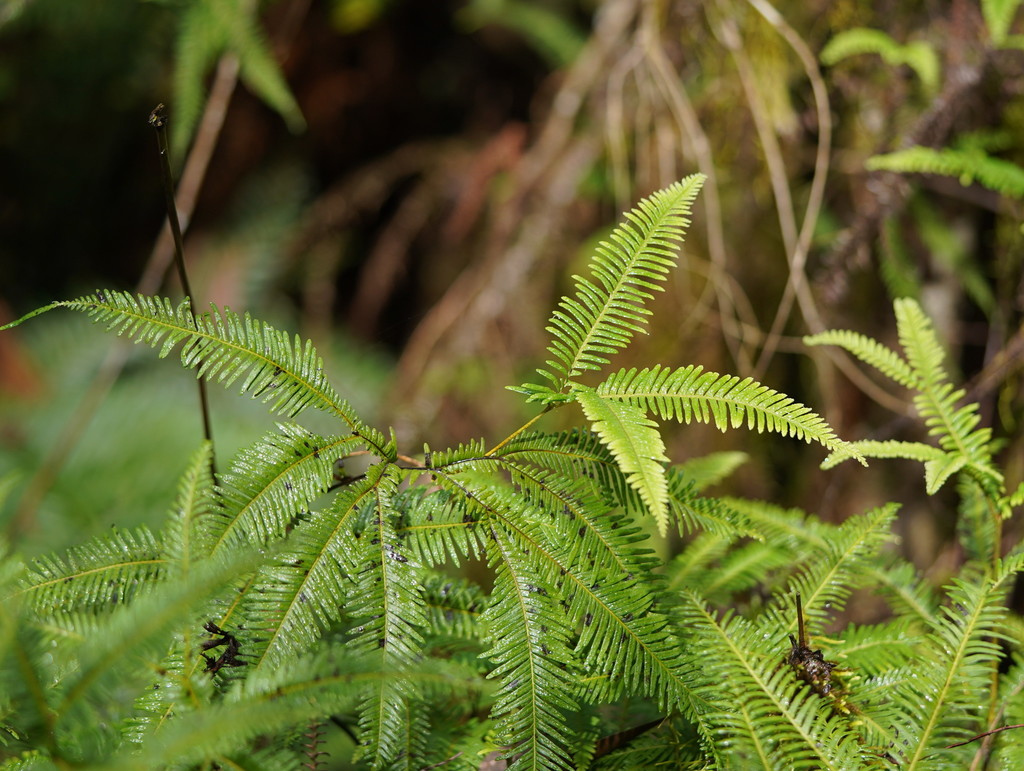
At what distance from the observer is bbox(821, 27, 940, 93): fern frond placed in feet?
5.06

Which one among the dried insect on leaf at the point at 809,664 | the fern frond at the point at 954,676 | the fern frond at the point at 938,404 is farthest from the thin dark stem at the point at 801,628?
the fern frond at the point at 938,404

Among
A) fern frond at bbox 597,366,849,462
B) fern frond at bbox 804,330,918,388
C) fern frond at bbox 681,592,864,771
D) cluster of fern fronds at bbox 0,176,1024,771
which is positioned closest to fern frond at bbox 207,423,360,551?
cluster of fern fronds at bbox 0,176,1024,771

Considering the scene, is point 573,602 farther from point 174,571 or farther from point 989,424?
point 989,424

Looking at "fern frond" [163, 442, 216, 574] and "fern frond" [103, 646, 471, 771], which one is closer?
"fern frond" [103, 646, 471, 771]

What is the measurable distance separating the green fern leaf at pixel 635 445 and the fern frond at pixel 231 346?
0.29 m

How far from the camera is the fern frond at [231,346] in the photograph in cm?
73

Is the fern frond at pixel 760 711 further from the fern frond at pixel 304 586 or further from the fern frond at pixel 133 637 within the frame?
the fern frond at pixel 133 637

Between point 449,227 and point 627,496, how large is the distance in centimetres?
207

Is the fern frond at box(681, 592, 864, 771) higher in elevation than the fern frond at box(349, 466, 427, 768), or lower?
lower

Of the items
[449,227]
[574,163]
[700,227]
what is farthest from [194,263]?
[700,227]

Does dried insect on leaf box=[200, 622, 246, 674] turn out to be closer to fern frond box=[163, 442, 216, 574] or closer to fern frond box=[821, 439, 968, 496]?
fern frond box=[163, 442, 216, 574]

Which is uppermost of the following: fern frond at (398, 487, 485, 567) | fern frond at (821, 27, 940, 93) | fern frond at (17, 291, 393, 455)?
fern frond at (821, 27, 940, 93)

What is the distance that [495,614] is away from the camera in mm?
723

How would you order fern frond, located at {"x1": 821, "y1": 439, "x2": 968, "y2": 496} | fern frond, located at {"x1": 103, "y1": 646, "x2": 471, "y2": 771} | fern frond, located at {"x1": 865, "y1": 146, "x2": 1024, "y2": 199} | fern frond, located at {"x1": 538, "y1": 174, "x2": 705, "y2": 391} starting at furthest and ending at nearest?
fern frond, located at {"x1": 865, "y1": 146, "x2": 1024, "y2": 199}, fern frond, located at {"x1": 821, "y1": 439, "x2": 968, "y2": 496}, fern frond, located at {"x1": 538, "y1": 174, "x2": 705, "y2": 391}, fern frond, located at {"x1": 103, "y1": 646, "x2": 471, "y2": 771}
